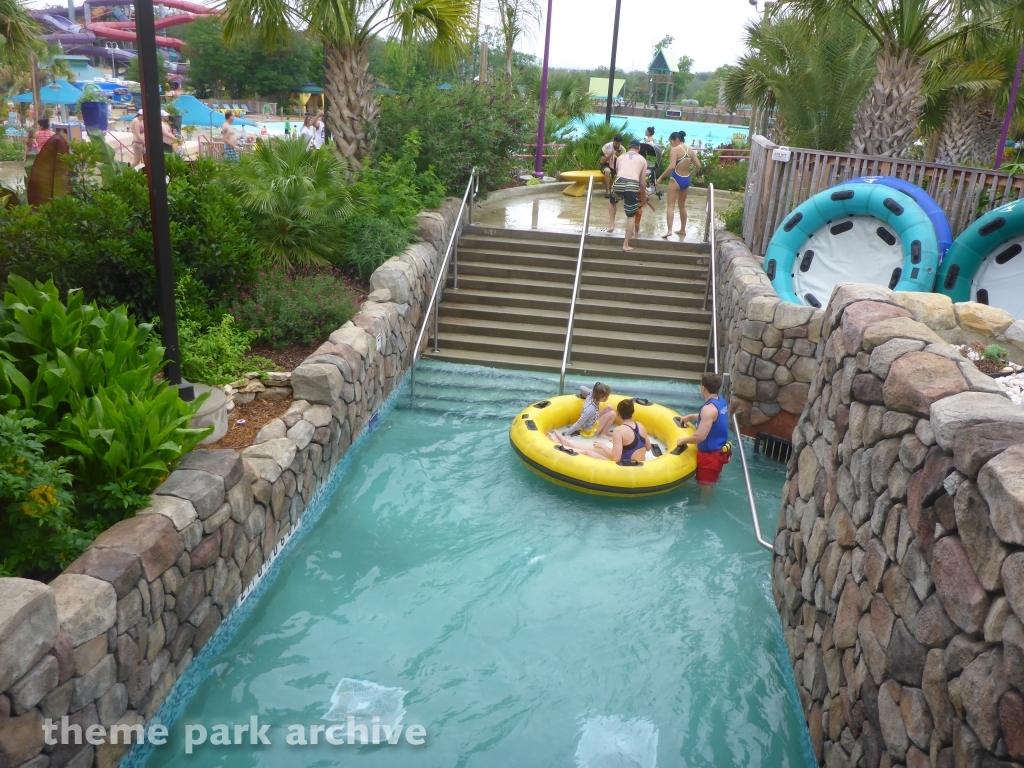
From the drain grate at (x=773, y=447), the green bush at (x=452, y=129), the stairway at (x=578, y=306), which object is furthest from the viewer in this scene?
the green bush at (x=452, y=129)

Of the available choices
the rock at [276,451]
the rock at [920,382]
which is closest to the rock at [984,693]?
the rock at [920,382]

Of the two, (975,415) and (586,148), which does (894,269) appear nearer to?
(975,415)

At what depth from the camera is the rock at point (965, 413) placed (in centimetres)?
329

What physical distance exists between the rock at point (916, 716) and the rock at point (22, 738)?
3.68 m

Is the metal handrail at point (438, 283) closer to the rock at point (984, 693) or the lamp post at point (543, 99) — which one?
the lamp post at point (543, 99)

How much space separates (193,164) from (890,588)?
7.09 meters

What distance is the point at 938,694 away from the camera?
3143mm

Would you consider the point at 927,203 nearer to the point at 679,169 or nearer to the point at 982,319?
the point at 982,319

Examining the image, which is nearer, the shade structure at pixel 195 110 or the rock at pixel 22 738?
the rock at pixel 22 738

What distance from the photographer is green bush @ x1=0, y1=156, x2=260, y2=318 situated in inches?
262

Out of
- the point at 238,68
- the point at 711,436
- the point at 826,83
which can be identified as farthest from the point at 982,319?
the point at 238,68

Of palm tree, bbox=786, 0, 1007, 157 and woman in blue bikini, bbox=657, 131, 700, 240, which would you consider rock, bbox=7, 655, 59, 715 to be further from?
palm tree, bbox=786, 0, 1007, 157

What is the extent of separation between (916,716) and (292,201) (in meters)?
8.19

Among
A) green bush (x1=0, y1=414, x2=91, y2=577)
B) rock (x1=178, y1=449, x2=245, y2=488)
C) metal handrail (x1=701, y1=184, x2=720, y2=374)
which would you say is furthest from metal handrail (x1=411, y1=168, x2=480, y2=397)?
green bush (x1=0, y1=414, x2=91, y2=577)
